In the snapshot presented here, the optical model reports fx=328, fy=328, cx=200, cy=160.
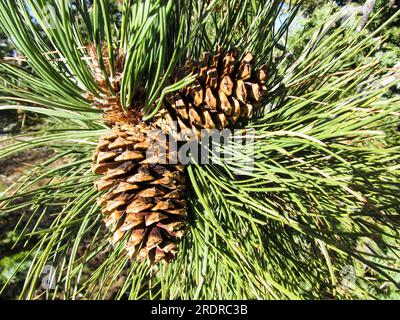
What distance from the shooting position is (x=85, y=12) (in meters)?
0.48

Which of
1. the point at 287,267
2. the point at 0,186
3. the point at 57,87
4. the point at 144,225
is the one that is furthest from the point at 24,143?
the point at 0,186

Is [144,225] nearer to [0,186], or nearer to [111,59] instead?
[111,59]

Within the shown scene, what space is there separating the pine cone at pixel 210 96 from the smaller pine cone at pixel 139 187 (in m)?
0.04

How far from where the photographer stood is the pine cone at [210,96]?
0.47 meters

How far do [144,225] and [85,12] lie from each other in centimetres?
32

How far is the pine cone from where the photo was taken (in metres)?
0.47

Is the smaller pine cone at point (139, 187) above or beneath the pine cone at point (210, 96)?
beneath

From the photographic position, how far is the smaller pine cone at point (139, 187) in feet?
1.51

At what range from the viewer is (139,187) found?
1.55ft

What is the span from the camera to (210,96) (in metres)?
0.47

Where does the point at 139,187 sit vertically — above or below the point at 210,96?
below

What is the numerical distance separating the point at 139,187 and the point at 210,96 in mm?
166

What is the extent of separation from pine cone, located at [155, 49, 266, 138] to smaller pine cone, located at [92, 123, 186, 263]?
0.04 meters
